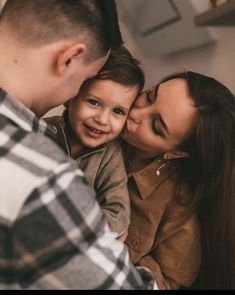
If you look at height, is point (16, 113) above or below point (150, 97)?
above

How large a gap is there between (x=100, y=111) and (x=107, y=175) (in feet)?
0.58

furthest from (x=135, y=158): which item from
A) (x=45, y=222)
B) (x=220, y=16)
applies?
(x=45, y=222)

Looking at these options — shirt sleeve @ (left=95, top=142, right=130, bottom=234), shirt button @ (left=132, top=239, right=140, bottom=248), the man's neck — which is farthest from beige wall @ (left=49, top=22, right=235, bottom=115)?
the man's neck

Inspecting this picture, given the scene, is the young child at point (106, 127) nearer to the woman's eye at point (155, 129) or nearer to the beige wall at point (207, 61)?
the woman's eye at point (155, 129)

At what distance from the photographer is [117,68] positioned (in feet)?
3.16

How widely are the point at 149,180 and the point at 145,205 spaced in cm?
Result: 7

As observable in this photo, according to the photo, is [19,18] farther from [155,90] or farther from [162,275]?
[162,275]

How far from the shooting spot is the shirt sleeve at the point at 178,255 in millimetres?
1077

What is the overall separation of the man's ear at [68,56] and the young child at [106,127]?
0.23m

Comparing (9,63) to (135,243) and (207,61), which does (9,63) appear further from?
(207,61)

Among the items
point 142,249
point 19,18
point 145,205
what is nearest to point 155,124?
point 145,205

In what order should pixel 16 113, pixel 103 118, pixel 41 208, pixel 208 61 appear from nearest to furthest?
pixel 41 208, pixel 16 113, pixel 103 118, pixel 208 61

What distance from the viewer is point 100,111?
0.98 meters

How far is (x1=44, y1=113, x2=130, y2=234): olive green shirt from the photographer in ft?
3.25
